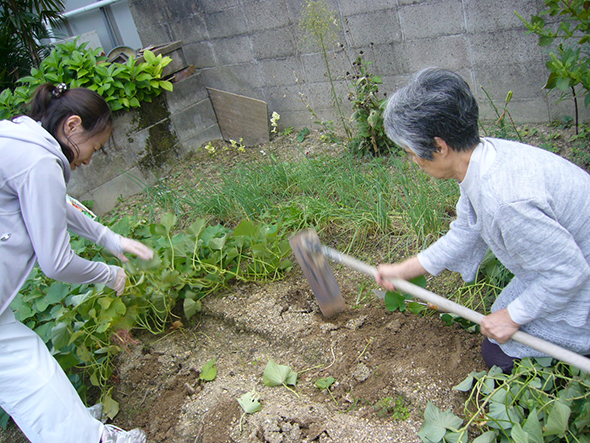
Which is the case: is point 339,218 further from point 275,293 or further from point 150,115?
point 150,115

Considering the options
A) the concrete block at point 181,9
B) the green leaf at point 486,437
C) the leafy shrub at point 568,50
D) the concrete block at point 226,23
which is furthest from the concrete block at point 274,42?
the green leaf at point 486,437

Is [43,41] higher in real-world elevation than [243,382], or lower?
higher

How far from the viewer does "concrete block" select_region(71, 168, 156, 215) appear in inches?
152

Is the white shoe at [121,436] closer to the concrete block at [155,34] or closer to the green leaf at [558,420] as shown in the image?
the green leaf at [558,420]

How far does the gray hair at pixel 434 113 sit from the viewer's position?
121 centimetres

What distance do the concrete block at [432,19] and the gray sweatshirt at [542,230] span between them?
200 cm

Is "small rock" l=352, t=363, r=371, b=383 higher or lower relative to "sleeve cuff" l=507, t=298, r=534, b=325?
lower

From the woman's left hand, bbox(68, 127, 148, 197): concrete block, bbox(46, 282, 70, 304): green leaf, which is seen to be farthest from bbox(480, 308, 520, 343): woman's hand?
bbox(68, 127, 148, 197): concrete block

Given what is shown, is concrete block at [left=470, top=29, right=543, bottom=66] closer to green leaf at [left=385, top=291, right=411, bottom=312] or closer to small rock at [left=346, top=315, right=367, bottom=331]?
green leaf at [left=385, top=291, right=411, bottom=312]

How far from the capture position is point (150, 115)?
413 centimetres

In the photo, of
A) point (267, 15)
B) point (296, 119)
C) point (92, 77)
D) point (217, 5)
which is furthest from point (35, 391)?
point (217, 5)

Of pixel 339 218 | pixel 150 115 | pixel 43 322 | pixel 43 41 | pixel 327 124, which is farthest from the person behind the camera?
pixel 43 41

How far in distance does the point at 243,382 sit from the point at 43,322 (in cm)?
107


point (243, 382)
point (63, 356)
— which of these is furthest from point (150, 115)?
point (243, 382)
